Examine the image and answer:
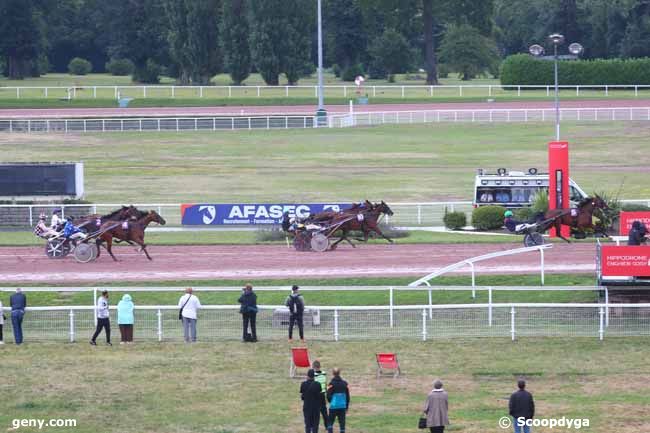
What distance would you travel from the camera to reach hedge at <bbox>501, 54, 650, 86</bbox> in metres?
68.6

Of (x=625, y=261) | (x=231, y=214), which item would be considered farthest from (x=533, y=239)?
(x=231, y=214)

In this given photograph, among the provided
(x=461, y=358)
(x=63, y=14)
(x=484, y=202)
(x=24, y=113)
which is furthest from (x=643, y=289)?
(x=63, y=14)

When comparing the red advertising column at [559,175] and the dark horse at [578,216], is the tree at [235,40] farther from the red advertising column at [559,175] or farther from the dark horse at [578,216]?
the dark horse at [578,216]

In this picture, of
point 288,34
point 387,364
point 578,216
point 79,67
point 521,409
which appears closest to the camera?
point 521,409

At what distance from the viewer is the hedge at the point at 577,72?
225 feet

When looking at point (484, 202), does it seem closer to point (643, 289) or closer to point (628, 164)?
point (643, 289)

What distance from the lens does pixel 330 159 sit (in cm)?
4791

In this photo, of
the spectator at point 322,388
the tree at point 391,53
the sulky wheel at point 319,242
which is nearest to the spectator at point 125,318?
the spectator at point 322,388

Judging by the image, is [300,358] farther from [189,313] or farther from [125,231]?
[125,231]

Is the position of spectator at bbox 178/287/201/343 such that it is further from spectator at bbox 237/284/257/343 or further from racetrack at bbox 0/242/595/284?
racetrack at bbox 0/242/595/284

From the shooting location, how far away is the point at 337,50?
8750 cm

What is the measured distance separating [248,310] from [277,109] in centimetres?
4333

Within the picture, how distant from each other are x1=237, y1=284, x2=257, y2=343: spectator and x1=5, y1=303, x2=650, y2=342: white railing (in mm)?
329

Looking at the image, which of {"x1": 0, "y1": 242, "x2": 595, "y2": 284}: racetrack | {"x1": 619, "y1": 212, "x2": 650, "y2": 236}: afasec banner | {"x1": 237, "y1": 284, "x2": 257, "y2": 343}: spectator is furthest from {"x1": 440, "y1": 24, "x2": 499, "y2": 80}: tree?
{"x1": 237, "y1": 284, "x2": 257, "y2": 343}: spectator
